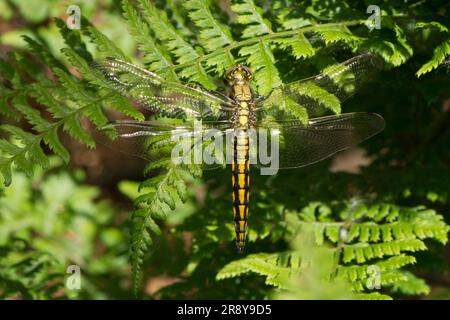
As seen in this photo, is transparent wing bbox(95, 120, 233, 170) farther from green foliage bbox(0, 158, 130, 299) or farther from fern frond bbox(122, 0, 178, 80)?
green foliage bbox(0, 158, 130, 299)

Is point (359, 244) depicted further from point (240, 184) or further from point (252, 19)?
point (252, 19)

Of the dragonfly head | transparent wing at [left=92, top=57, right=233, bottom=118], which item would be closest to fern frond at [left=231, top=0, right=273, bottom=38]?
the dragonfly head

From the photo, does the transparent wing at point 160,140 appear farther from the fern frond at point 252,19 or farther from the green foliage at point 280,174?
the fern frond at point 252,19

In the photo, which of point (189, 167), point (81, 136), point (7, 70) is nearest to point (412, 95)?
point (189, 167)

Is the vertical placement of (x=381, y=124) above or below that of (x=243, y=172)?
above

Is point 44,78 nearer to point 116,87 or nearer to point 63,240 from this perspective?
point 116,87

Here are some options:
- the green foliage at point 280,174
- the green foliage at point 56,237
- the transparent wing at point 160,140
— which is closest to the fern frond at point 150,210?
the green foliage at point 280,174

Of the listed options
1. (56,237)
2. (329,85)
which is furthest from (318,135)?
(56,237)
